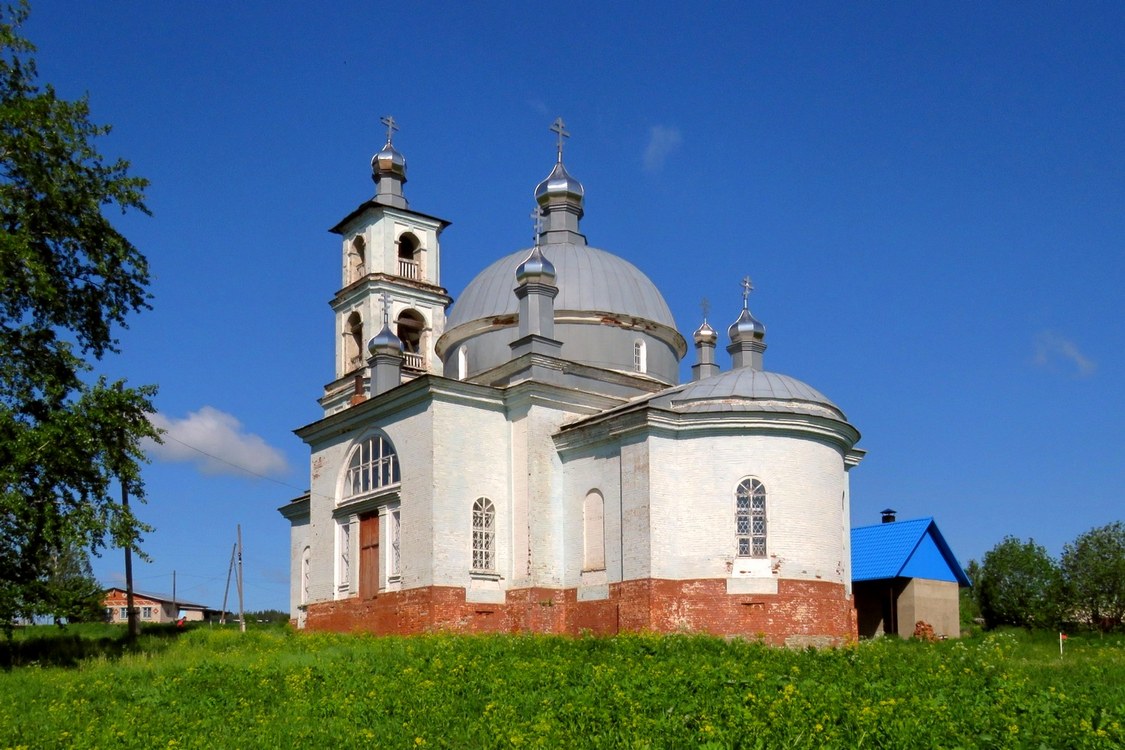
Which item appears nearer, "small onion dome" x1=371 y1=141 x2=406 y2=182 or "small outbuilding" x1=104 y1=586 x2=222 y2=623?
"small onion dome" x1=371 y1=141 x2=406 y2=182

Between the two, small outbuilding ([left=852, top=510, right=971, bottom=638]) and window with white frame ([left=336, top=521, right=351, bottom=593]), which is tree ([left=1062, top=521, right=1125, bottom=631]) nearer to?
small outbuilding ([left=852, top=510, right=971, bottom=638])

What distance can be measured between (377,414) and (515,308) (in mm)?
4340

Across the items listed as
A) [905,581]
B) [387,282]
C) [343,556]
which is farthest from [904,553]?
[387,282]

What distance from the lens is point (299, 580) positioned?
28.9 metres

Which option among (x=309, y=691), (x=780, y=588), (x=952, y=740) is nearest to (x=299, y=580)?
(x=780, y=588)

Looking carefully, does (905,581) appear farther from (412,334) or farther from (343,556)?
(412,334)

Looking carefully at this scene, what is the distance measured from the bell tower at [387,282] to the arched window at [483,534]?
8978 millimetres

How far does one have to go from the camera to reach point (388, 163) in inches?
1364

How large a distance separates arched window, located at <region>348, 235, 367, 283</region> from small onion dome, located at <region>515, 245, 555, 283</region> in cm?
988

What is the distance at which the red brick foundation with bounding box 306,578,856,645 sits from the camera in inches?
833

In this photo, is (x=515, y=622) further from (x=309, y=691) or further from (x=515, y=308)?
(x=309, y=691)

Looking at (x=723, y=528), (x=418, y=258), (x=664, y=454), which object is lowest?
(x=723, y=528)

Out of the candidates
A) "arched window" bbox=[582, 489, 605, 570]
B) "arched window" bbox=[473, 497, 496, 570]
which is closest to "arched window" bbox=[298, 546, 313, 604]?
"arched window" bbox=[473, 497, 496, 570]

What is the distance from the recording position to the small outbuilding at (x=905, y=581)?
28.2 meters
